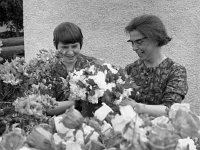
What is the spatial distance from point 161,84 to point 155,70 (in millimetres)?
104

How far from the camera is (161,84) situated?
2658 millimetres

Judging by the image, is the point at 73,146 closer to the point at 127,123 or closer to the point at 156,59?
the point at 127,123

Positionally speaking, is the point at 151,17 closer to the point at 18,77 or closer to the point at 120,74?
the point at 120,74

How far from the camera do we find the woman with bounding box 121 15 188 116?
259 cm

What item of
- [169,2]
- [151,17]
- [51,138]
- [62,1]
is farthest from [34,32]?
[51,138]

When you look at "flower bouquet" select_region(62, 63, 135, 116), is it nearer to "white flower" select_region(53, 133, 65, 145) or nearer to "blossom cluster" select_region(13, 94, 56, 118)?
"blossom cluster" select_region(13, 94, 56, 118)

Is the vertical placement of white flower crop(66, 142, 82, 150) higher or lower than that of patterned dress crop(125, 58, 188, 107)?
higher

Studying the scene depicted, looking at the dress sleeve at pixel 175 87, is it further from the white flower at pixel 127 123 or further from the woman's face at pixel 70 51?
the white flower at pixel 127 123

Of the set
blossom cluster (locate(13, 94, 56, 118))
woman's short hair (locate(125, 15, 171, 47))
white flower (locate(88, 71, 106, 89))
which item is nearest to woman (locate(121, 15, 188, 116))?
woman's short hair (locate(125, 15, 171, 47))

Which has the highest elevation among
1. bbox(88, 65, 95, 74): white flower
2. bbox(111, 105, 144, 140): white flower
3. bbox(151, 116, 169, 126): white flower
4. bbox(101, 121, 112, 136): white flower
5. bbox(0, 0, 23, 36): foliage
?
Result: bbox(111, 105, 144, 140): white flower

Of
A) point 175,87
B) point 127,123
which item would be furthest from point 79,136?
point 175,87

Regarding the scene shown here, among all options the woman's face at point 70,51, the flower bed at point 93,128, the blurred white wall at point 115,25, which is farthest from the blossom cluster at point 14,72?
the blurred white wall at point 115,25

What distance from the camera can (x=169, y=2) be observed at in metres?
4.44

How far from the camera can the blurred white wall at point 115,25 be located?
4.41 metres
